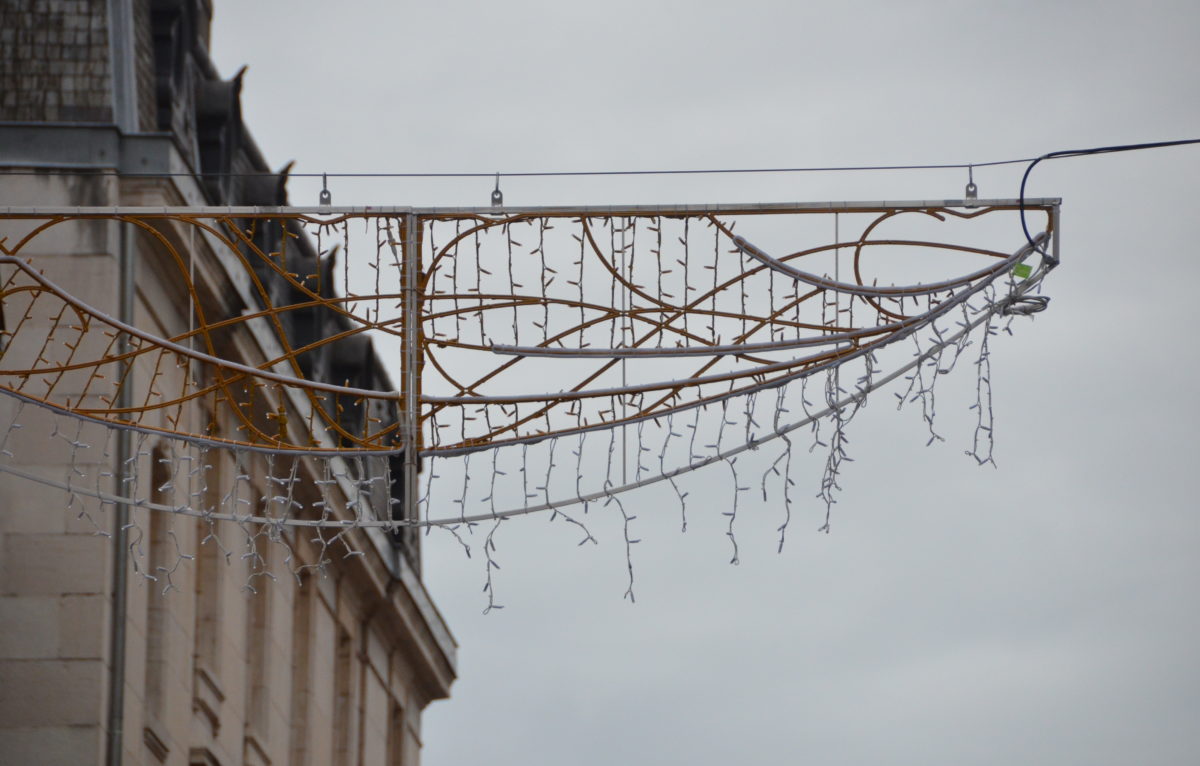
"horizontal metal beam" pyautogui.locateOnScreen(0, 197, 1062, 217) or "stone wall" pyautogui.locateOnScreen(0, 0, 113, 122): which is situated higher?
"stone wall" pyautogui.locateOnScreen(0, 0, 113, 122)

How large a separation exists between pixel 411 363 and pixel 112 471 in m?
13.1

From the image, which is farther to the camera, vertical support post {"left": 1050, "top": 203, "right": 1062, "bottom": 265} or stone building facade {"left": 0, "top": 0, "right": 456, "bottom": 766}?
stone building facade {"left": 0, "top": 0, "right": 456, "bottom": 766}

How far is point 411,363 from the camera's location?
51.7ft

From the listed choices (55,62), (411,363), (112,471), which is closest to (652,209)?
(411,363)

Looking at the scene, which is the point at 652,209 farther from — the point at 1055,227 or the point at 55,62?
the point at 55,62

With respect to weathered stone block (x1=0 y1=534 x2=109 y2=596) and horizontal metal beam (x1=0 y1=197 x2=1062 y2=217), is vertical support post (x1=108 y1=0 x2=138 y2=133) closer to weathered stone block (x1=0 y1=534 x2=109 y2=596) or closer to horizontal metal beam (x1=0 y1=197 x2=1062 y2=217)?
weathered stone block (x1=0 y1=534 x2=109 y2=596)

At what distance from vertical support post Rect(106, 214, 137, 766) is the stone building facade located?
32 mm

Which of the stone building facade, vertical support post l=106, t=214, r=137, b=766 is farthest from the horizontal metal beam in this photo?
vertical support post l=106, t=214, r=137, b=766

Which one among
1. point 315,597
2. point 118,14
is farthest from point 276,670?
point 118,14

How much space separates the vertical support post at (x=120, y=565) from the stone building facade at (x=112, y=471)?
1.3 inches

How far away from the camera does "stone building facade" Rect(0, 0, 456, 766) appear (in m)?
29.6

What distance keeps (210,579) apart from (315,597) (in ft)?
20.3

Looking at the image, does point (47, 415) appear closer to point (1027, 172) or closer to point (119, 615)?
point (119, 615)

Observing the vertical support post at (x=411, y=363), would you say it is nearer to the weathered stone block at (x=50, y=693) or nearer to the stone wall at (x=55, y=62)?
the weathered stone block at (x=50, y=693)
